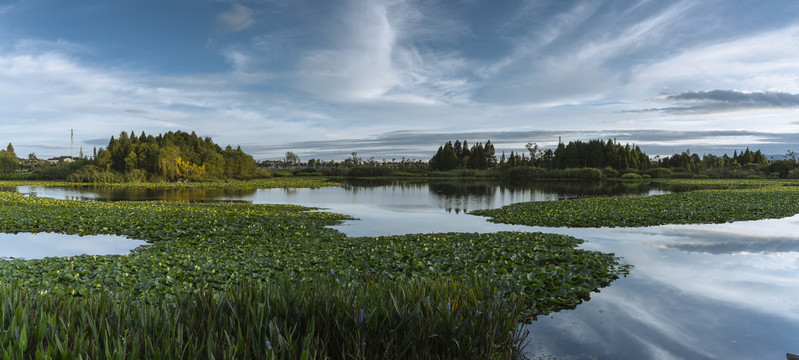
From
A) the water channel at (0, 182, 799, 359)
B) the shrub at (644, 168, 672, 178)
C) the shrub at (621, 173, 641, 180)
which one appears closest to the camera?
the water channel at (0, 182, 799, 359)

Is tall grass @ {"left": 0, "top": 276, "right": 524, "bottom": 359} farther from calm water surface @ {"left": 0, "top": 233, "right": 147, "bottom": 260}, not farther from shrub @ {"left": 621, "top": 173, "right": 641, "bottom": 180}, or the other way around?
shrub @ {"left": 621, "top": 173, "right": 641, "bottom": 180}

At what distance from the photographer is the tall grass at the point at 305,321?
3428 millimetres

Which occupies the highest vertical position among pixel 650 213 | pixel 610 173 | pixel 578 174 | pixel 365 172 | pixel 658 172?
pixel 365 172

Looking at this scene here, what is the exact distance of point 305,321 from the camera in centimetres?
405

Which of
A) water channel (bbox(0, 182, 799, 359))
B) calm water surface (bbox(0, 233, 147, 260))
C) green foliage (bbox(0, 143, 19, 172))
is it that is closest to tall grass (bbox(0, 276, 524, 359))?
water channel (bbox(0, 182, 799, 359))

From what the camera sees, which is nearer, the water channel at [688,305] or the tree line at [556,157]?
the water channel at [688,305]

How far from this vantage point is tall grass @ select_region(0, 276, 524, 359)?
135 inches

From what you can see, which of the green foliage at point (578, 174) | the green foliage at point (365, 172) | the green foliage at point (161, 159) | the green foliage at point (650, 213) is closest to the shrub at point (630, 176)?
the green foliage at point (578, 174)

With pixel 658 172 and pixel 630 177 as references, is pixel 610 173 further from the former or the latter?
pixel 658 172

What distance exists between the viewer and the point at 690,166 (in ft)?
268

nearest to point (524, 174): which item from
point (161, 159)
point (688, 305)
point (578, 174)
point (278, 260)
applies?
point (578, 174)

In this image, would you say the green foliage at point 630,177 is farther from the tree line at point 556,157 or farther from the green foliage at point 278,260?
the green foliage at point 278,260

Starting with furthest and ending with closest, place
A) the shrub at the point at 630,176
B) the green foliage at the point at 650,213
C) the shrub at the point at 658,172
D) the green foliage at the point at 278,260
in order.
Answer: the shrub at the point at 658,172 → the shrub at the point at 630,176 → the green foliage at the point at 650,213 → the green foliage at the point at 278,260

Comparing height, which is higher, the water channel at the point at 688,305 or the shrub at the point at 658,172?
the shrub at the point at 658,172
